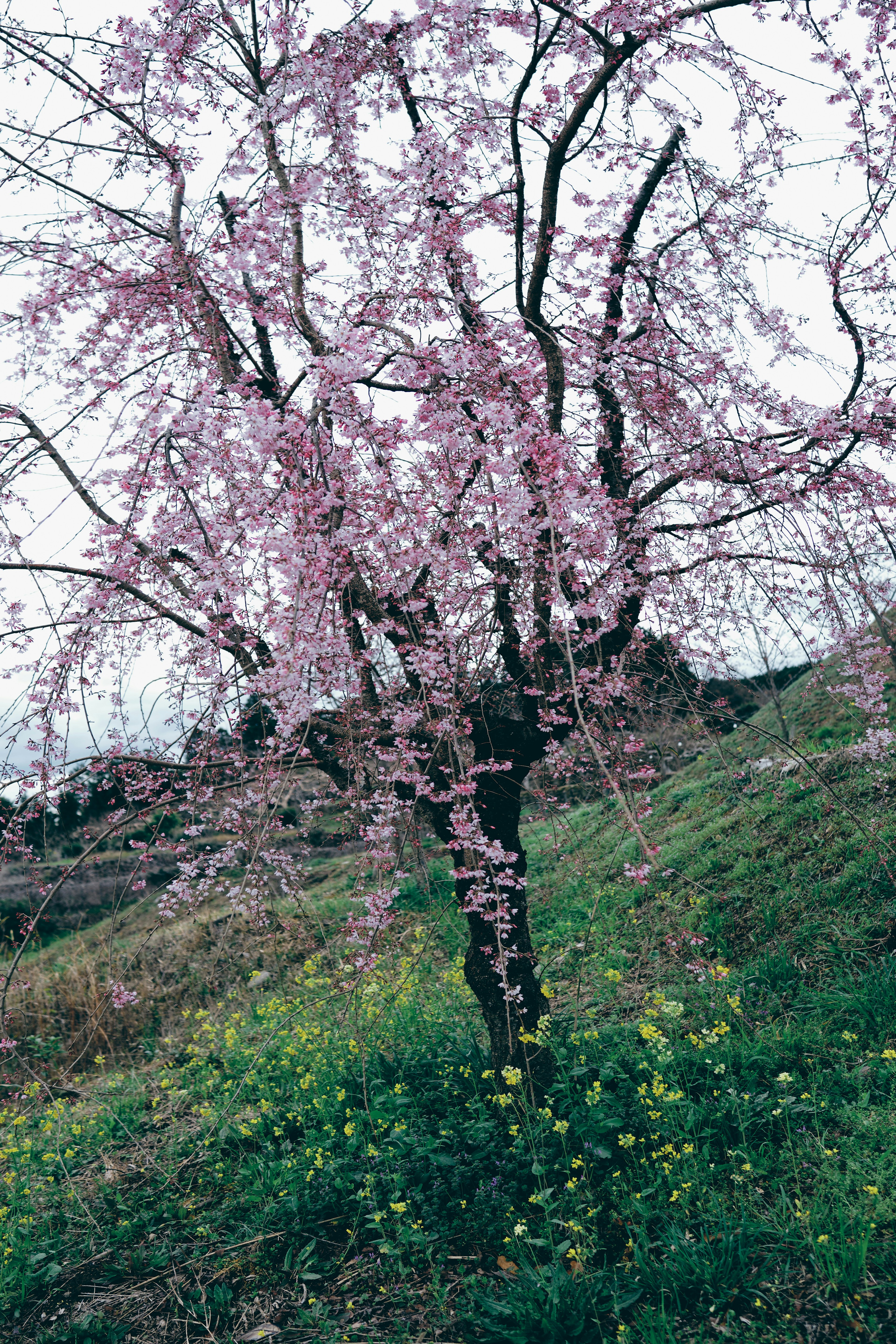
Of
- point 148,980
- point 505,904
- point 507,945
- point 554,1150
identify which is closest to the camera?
point 554,1150

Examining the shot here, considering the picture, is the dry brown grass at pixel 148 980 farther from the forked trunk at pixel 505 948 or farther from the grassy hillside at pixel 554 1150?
the forked trunk at pixel 505 948

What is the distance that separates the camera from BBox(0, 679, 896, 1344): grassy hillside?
2.62m

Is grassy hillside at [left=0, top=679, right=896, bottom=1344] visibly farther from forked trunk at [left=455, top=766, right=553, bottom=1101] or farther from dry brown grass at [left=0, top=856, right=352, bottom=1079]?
dry brown grass at [left=0, top=856, right=352, bottom=1079]

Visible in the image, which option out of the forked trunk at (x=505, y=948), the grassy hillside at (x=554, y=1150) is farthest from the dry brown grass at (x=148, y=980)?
the forked trunk at (x=505, y=948)

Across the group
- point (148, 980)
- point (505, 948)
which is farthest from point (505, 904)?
point (148, 980)

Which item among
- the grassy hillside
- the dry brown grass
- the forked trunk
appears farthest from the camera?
the dry brown grass

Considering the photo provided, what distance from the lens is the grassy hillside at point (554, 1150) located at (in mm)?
2621

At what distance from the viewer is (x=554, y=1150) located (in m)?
3.30

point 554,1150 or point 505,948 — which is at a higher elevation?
point 505,948

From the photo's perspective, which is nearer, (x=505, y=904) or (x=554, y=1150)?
(x=554, y=1150)

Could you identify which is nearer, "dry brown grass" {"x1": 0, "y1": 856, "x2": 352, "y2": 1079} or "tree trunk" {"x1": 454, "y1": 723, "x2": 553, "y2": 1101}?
"tree trunk" {"x1": 454, "y1": 723, "x2": 553, "y2": 1101}

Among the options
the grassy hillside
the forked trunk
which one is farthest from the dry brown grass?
the forked trunk

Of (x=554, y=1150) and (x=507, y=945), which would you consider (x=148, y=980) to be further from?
(x=554, y=1150)

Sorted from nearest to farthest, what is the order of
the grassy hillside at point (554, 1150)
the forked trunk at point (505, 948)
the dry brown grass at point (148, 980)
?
the grassy hillside at point (554, 1150) < the forked trunk at point (505, 948) < the dry brown grass at point (148, 980)
